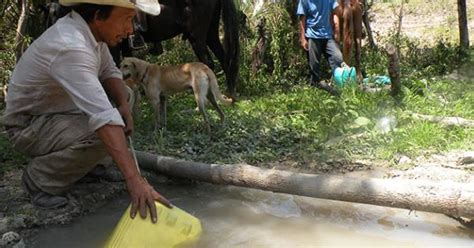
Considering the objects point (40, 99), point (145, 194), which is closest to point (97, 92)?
point (145, 194)

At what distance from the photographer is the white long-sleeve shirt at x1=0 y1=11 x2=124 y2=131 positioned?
9.07 feet

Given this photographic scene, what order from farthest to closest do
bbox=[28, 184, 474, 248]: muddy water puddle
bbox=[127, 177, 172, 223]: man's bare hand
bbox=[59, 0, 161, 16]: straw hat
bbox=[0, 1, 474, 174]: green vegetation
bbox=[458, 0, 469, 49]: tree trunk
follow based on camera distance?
1. bbox=[458, 0, 469, 49]: tree trunk
2. bbox=[0, 1, 474, 174]: green vegetation
3. bbox=[28, 184, 474, 248]: muddy water puddle
4. bbox=[59, 0, 161, 16]: straw hat
5. bbox=[127, 177, 172, 223]: man's bare hand

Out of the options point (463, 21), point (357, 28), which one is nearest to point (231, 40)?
point (357, 28)

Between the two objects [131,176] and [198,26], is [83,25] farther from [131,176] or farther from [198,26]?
[198,26]

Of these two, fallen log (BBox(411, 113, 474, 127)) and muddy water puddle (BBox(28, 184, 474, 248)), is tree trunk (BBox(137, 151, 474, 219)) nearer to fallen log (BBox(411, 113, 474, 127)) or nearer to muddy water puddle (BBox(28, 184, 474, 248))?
muddy water puddle (BBox(28, 184, 474, 248))

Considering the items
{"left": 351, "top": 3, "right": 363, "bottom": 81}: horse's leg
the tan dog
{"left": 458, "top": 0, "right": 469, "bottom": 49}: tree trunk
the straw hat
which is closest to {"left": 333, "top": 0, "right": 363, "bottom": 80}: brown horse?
{"left": 351, "top": 3, "right": 363, "bottom": 81}: horse's leg

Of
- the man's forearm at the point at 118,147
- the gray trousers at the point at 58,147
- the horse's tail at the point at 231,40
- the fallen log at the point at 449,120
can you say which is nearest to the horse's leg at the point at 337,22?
the horse's tail at the point at 231,40

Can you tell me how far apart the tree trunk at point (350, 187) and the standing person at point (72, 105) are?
2.60 ft

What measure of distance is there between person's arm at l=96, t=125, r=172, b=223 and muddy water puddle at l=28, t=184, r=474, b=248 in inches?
28.3

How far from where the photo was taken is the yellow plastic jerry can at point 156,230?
102 inches

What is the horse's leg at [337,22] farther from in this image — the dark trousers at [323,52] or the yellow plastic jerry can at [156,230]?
the yellow plastic jerry can at [156,230]

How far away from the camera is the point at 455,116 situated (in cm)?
557

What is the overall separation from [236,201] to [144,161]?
0.90m

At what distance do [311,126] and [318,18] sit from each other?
8.40 ft
